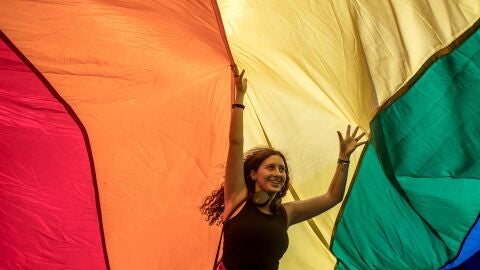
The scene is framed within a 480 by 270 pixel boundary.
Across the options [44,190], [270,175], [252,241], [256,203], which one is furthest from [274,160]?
[44,190]

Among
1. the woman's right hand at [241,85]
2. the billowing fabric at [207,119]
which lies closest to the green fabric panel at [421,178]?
the billowing fabric at [207,119]

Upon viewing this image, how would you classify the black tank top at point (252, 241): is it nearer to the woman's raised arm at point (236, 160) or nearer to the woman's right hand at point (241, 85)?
the woman's raised arm at point (236, 160)

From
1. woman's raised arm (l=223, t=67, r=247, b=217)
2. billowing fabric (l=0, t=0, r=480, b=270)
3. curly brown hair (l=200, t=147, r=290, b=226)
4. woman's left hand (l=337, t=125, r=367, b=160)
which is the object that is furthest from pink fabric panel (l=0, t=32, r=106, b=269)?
woman's left hand (l=337, t=125, r=367, b=160)

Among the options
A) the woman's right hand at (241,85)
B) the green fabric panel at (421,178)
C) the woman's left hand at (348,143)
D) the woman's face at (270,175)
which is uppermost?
the woman's right hand at (241,85)

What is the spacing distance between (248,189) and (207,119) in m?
0.31

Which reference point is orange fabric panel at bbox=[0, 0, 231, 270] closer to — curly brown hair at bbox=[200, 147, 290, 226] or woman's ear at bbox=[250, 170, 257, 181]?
curly brown hair at bbox=[200, 147, 290, 226]

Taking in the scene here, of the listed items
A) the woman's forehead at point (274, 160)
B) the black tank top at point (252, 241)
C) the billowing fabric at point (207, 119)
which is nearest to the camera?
the black tank top at point (252, 241)

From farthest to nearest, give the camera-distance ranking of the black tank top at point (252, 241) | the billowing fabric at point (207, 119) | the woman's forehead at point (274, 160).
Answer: the woman's forehead at point (274, 160) → the billowing fabric at point (207, 119) → the black tank top at point (252, 241)

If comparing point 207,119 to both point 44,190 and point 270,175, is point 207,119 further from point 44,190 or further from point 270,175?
point 44,190

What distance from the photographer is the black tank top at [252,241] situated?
5.12 ft

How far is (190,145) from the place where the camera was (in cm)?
192

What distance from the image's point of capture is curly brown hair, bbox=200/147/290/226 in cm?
183

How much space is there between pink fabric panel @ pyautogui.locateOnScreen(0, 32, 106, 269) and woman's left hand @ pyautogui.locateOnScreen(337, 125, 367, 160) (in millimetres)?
882

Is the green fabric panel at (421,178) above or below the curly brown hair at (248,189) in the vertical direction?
below
